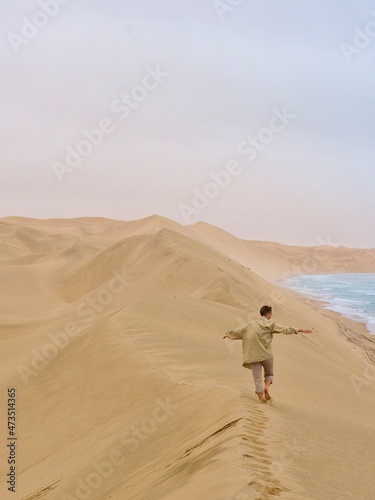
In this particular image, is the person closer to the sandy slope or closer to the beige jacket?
the beige jacket

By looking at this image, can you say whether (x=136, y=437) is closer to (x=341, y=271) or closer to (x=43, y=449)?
(x=43, y=449)

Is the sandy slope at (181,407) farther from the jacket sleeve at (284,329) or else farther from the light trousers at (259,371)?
the jacket sleeve at (284,329)

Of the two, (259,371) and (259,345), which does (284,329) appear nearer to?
(259,345)

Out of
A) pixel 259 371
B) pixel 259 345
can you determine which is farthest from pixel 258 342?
pixel 259 371

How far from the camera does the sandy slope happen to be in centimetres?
484

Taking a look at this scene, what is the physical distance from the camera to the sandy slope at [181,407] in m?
4.84

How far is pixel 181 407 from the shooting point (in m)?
7.46

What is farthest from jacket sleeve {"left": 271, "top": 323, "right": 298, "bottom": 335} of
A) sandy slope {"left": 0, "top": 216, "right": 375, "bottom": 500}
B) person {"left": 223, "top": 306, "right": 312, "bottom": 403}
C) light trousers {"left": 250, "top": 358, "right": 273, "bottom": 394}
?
sandy slope {"left": 0, "top": 216, "right": 375, "bottom": 500}

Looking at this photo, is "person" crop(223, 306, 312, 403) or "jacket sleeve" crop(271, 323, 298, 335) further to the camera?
"person" crop(223, 306, 312, 403)

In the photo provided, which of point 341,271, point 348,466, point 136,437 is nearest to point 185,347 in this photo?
point 136,437

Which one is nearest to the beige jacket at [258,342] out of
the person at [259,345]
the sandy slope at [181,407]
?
the person at [259,345]

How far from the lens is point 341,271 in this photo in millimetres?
119938

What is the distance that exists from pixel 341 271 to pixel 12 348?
10889 cm

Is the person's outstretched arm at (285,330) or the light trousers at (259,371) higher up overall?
the person's outstretched arm at (285,330)
